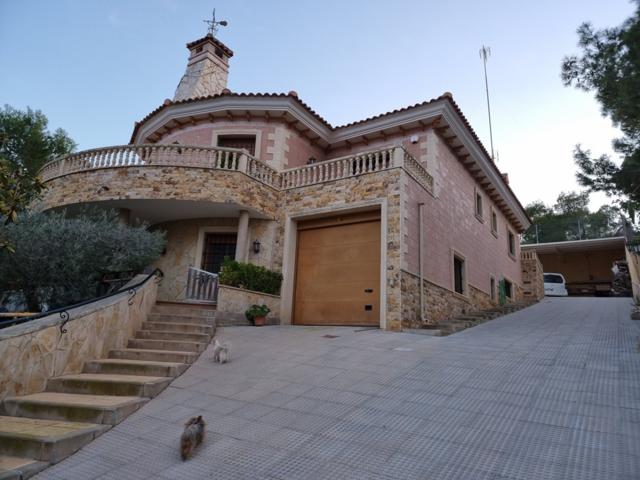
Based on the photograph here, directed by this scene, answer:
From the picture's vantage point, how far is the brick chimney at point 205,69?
16047 millimetres

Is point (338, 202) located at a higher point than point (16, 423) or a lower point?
higher

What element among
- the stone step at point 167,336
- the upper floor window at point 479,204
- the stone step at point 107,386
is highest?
the upper floor window at point 479,204

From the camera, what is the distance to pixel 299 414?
420 centimetres

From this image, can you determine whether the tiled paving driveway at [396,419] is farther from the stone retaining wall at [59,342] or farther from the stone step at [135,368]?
the stone retaining wall at [59,342]

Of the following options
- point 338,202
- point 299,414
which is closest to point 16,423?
point 299,414

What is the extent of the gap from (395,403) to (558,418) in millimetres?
1491

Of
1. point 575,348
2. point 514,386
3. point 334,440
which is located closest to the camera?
point 334,440

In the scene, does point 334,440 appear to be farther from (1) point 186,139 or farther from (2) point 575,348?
(1) point 186,139

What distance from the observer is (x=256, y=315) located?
1026 centimetres

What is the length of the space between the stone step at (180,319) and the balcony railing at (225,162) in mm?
4489

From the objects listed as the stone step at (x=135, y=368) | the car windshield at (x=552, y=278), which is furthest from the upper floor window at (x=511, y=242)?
the stone step at (x=135, y=368)

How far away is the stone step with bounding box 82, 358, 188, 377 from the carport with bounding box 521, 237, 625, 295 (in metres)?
25.3

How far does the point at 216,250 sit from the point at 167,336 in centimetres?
564

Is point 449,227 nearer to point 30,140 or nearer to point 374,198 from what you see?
point 374,198
